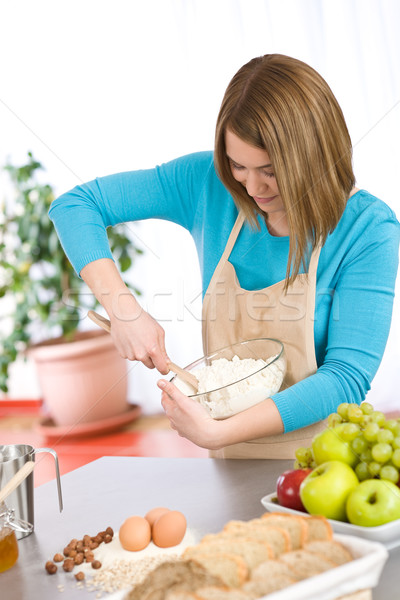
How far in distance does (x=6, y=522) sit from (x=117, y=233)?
2.94 m

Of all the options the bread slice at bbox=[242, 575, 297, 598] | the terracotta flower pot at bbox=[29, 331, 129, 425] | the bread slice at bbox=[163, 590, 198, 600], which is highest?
the bread slice at bbox=[163, 590, 198, 600]

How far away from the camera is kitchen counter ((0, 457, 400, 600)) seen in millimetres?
975

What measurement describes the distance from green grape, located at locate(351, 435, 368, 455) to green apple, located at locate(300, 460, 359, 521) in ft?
0.21

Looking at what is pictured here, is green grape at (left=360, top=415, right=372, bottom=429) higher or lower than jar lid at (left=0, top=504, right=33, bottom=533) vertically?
higher

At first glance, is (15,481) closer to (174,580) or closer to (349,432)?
(174,580)

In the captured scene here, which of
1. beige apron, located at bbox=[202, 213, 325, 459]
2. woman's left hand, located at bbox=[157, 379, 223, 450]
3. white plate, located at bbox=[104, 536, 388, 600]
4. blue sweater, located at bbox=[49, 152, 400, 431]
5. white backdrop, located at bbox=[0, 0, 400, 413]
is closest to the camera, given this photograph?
white plate, located at bbox=[104, 536, 388, 600]

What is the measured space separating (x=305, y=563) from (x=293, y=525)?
2.8 inches

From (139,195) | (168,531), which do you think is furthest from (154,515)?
(139,195)

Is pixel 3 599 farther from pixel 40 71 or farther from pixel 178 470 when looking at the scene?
pixel 40 71

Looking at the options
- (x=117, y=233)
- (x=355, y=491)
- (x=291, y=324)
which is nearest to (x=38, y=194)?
(x=117, y=233)

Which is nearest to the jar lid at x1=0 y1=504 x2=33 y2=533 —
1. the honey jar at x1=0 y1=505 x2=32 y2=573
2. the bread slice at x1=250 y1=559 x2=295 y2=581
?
the honey jar at x1=0 y1=505 x2=32 y2=573

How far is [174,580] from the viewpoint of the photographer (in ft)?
2.38

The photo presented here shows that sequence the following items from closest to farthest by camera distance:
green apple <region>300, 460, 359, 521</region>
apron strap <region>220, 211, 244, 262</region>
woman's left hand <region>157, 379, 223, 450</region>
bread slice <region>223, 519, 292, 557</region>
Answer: bread slice <region>223, 519, 292, 557</region> < green apple <region>300, 460, 359, 521</region> < woman's left hand <region>157, 379, 223, 450</region> < apron strap <region>220, 211, 244, 262</region>

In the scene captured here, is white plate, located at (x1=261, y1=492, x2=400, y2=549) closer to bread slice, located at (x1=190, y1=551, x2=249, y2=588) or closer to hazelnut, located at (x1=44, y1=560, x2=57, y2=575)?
bread slice, located at (x1=190, y1=551, x2=249, y2=588)
